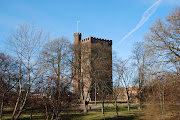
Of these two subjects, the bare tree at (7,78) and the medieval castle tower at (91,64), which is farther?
the medieval castle tower at (91,64)

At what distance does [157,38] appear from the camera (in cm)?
1459

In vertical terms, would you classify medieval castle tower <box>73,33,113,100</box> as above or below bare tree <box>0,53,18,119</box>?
above

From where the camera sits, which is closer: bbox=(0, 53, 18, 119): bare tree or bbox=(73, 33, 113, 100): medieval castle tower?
bbox=(0, 53, 18, 119): bare tree

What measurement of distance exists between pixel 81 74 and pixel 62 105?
16803mm

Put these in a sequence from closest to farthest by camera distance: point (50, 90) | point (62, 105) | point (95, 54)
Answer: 1. point (62, 105)
2. point (50, 90)
3. point (95, 54)

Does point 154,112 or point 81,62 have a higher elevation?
point 81,62

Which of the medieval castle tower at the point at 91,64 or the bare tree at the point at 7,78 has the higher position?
the medieval castle tower at the point at 91,64

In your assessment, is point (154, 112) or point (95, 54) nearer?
point (154, 112)

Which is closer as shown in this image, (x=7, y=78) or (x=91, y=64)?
(x=7, y=78)

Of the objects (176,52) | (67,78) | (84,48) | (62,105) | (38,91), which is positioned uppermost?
(84,48)

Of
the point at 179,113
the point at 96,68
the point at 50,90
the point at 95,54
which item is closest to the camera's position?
the point at 50,90

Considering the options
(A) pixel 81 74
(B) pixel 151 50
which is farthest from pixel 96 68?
(B) pixel 151 50

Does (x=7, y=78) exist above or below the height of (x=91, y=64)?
below

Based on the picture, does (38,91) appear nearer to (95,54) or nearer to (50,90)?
(50,90)
